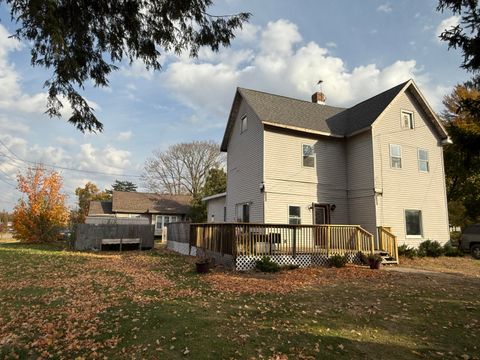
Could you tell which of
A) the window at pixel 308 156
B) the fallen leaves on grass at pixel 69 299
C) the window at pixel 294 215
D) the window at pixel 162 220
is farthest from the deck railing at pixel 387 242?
the window at pixel 162 220

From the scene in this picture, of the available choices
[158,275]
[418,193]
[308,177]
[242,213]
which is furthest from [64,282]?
[418,193]

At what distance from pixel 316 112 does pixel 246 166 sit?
17.8 ft

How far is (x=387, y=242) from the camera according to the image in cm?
1511

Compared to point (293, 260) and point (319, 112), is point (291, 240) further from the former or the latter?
point (319, 112)

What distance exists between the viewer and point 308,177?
17.2 m

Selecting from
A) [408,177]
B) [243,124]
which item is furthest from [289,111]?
[408,177]

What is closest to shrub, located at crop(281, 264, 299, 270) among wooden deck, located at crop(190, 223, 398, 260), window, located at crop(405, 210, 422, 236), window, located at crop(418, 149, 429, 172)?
wooden deck, located at crop(190, 223, 398, 260)

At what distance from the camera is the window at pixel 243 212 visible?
58.8ft

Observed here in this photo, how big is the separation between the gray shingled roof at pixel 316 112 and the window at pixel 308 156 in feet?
3.47

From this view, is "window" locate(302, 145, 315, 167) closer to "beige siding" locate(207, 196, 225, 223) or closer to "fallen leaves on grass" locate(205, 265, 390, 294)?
"fallen leaves on grass" locate(205, 265, 390, 294)

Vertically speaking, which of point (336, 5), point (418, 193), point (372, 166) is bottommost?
point (418, 193)

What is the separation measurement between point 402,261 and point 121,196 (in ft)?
96.9

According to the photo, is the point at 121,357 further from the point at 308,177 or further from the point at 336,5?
the point at 308,177

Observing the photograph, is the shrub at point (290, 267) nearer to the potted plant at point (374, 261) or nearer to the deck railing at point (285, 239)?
the deck railing at point (285, 239)
